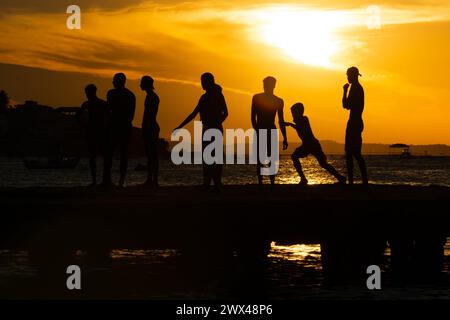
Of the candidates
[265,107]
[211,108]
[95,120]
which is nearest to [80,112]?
[95,120]

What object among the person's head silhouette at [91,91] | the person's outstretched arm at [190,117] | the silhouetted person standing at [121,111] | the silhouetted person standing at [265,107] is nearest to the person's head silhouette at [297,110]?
the silhouetted person standing at [265,107]

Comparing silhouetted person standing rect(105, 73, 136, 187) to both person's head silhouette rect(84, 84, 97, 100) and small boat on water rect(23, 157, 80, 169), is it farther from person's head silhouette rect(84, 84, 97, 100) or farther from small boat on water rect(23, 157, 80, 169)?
small boat on water rect(23, 157, 80, 169)

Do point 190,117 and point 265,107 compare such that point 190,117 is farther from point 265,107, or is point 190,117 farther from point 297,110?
point 297,110

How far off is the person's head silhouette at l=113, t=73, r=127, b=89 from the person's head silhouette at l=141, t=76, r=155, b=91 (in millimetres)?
495

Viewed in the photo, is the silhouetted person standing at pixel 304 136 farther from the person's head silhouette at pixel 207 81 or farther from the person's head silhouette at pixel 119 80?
the person's head silhouette at pixel 119 80

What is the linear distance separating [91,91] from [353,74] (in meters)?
6.19

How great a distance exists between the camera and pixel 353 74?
1858 cm

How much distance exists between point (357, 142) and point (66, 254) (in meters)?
7.32

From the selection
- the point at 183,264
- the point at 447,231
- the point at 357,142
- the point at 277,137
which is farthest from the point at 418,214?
the point at 183,264

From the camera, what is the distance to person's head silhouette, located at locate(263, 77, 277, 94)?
61.3 ft

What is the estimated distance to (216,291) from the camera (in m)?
19.2

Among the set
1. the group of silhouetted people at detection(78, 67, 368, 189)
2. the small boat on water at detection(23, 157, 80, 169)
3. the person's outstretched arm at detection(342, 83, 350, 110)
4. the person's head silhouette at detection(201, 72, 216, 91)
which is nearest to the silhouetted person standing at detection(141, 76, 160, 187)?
the group of silhouetted people at detection(78, 67, 368, 189)

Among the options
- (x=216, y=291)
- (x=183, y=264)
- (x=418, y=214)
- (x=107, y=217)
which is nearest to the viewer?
(x=107, y=217)
